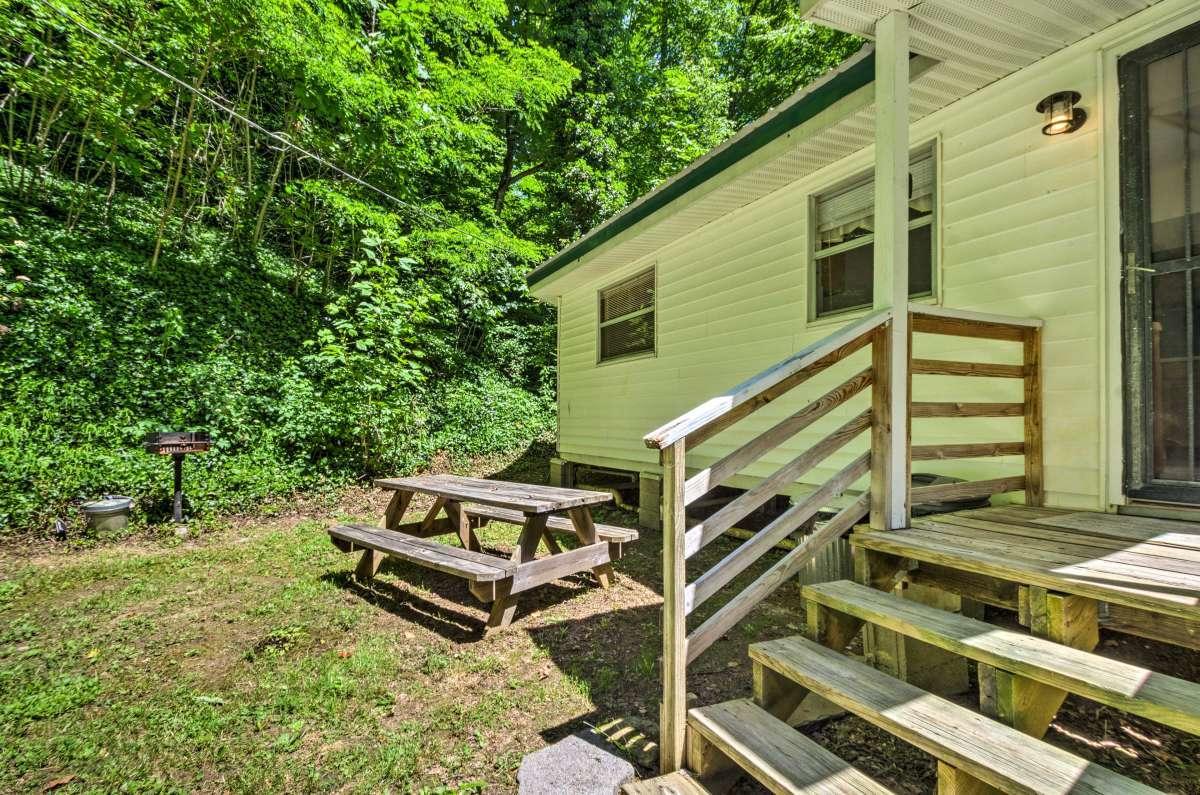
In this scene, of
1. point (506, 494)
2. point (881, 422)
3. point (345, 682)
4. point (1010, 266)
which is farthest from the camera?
point (506, 494)

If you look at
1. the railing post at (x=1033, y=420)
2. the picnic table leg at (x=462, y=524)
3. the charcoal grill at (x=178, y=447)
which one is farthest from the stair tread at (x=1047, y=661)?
the charcoal grill at (x=178, y=447)

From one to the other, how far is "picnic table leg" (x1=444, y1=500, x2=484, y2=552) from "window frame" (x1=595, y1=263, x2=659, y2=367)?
2.87 metres

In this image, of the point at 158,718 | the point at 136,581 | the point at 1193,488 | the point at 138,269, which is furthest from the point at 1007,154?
the point at 138,269

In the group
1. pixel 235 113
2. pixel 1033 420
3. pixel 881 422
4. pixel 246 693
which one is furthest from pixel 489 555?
pixel 235 113

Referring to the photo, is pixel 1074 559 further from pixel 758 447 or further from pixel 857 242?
pixel 857 242

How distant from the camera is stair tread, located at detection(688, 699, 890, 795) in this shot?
4.39ft

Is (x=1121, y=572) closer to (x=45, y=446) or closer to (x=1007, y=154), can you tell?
(x=1007, y=154)

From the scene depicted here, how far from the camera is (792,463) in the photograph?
2123 millimetres

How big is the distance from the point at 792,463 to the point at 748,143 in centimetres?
257

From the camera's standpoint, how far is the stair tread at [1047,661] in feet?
3.81

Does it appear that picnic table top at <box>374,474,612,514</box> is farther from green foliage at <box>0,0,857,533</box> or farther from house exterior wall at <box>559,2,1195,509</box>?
green foliage at <box>0,0,857,533</box>

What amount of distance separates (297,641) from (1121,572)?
3.77 metres

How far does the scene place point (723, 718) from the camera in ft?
5.59

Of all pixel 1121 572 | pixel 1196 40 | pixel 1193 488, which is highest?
pixel 1196 40
